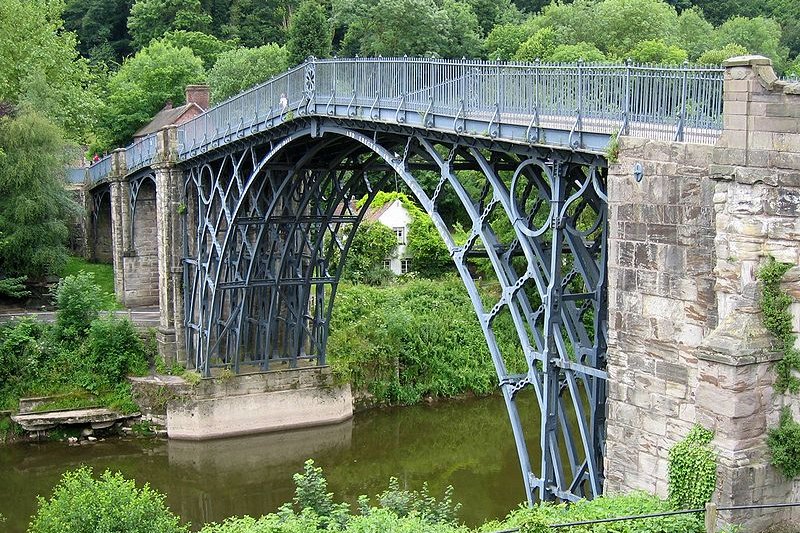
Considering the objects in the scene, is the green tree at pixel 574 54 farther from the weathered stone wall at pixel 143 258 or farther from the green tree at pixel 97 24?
the green tree at pixel 97 24

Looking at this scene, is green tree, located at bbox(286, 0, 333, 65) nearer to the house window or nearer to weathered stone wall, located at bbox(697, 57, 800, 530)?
the house window

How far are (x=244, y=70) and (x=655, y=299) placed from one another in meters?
49.9

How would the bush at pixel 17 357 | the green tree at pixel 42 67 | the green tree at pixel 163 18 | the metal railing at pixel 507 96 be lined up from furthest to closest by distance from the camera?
the green tree at pixel 163 18, the green tree at pixel 42 67, the bush at pixel 17 357, the metal railing at pixel 507 96

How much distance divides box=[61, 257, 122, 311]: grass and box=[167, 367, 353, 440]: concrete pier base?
8.74m

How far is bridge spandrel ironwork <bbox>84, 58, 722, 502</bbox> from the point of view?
49.1ft

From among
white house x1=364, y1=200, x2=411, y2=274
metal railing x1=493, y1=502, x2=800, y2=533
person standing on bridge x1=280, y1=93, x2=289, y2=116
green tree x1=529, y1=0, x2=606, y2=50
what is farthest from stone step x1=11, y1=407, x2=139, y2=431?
green tree x1=529, y1=0, x2=606, y2=50

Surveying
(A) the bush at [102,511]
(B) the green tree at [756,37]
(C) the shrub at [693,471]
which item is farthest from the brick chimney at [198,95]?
(C) the shrub at [693,471]

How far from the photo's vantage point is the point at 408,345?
3853cm

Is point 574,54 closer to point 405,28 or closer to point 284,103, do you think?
point 405,28

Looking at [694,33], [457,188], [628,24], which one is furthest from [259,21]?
[457,188]

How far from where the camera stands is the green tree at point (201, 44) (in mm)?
72438

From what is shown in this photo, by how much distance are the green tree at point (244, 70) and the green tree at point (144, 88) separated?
185 cm

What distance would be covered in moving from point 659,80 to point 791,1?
228ft

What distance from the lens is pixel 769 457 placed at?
11.9 m
